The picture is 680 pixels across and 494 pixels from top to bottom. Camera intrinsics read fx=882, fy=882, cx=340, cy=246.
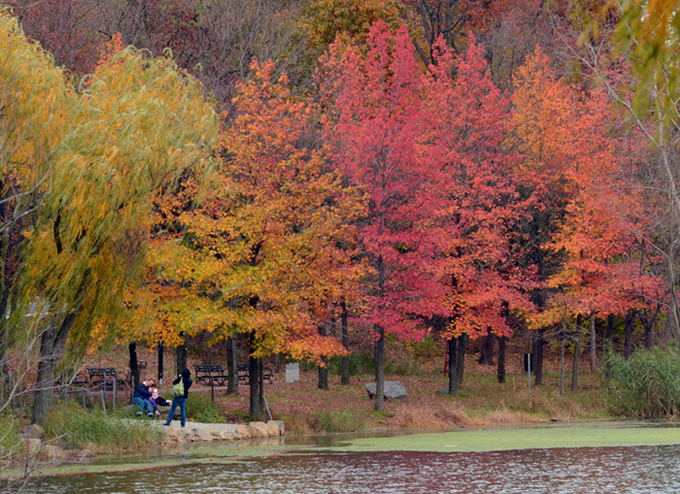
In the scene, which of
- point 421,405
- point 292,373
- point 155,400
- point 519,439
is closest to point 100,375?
point 155,400

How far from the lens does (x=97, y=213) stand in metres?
18.8

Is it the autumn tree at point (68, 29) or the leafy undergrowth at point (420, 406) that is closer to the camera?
the leafy undergrowth at point (420, 406)

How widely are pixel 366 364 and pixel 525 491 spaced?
29470 mm

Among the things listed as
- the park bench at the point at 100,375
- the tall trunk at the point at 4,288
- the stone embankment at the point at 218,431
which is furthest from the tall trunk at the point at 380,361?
the tall trunk at the point at 4,288

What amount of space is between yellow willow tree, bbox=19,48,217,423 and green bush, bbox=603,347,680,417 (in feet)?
58.2

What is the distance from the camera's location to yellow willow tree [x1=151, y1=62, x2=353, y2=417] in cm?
2673

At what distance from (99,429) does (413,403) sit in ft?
48.9

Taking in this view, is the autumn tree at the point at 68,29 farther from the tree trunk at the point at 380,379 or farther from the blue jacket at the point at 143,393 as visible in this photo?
the tree trunk at the point at 380,379

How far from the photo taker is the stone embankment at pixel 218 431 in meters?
24.9

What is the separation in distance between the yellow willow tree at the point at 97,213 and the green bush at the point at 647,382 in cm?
1773

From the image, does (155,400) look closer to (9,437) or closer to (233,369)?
(233,369)

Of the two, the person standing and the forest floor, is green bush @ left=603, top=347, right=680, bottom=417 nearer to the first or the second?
the forest floor

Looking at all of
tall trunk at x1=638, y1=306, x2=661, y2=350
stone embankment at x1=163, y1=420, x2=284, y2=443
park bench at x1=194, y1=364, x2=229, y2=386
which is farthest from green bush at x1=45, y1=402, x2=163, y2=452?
tall trunk at x1=638, y1=306, x2=661, y2=350

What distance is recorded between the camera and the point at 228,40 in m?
42.8
